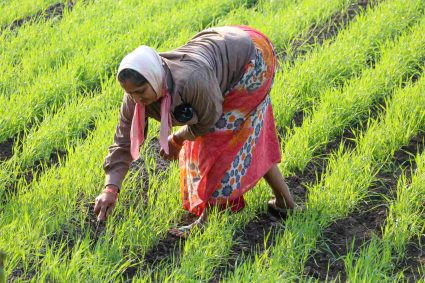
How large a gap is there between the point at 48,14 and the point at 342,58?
2509mm

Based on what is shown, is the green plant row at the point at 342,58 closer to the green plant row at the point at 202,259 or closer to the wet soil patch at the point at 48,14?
the green plant row at the point at 202,259

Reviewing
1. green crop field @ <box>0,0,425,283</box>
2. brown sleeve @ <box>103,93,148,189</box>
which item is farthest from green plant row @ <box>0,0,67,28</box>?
brown sleeve @ <box>103,93,148,189</box>

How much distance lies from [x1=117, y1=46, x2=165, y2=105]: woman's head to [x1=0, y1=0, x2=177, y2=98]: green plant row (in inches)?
82.3

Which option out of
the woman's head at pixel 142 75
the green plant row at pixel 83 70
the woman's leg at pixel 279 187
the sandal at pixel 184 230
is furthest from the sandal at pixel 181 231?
the green plant row at pixel 83 70

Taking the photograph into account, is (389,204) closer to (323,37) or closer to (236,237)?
(236,237)

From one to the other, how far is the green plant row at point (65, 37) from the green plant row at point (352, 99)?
1.67 metres

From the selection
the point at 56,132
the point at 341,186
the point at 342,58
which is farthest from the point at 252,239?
the point at 342,58

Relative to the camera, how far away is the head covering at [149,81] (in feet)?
10.5

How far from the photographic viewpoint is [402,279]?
3.63 metres

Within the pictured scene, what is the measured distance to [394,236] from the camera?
384 cm

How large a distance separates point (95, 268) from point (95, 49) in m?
2.56

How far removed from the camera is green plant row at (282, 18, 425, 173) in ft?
15.0

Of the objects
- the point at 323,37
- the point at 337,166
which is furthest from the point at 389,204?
the point at 323,37

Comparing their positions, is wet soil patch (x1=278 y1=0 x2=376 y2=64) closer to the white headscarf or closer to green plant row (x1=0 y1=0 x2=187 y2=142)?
green plant row (x1=0 y1=0 x2=187 y2=142)
